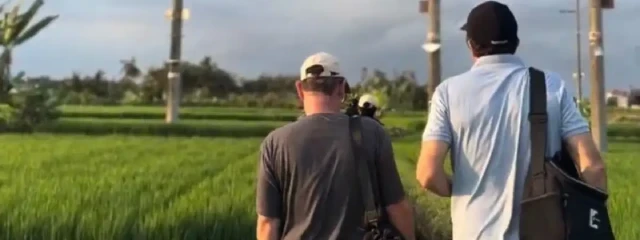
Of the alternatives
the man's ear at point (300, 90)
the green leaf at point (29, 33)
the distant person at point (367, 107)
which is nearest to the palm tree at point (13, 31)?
the green leaf at point (29, 33)

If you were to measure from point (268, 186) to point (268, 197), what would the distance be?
0.12ft

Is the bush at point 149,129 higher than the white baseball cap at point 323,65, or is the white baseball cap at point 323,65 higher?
the white baseball cap at point 323,65

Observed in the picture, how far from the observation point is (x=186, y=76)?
63.3 m

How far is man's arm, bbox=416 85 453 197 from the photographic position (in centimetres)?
322

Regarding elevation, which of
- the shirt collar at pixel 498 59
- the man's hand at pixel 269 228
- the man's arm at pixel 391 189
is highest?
the shirt collar at pixel 498 59

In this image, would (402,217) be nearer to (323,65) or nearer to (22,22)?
(323,65)

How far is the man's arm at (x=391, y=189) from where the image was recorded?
3611 mm

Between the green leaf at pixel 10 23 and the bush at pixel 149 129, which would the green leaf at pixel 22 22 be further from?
the bush at pixel 149 129

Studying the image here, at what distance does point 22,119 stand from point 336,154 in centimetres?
2183

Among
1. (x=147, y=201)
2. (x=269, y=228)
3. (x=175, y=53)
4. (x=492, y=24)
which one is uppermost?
(x=175, y=53)

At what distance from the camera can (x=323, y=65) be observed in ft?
11.8

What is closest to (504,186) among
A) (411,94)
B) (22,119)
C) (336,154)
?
(336,154)

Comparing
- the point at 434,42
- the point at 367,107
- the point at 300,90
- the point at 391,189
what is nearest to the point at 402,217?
the point at 391,189

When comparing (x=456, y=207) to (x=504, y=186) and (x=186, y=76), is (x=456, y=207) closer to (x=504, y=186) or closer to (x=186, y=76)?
(x=504, y=186)
